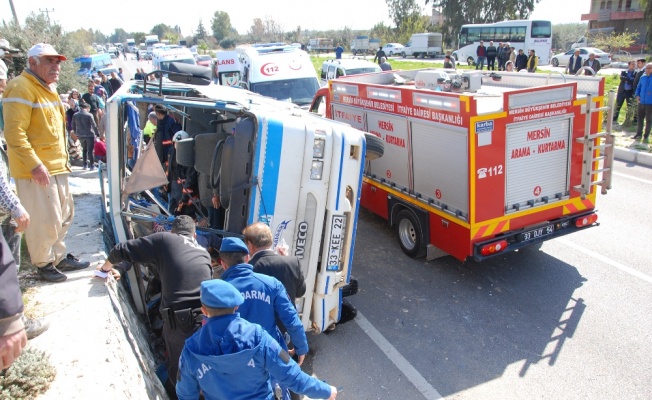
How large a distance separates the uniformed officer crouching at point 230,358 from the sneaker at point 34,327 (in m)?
1.25

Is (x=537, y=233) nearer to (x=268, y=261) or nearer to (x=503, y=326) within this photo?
(x=503, y=326)

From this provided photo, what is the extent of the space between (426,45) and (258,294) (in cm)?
4922

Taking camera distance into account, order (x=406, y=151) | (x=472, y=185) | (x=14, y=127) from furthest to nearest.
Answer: (x=406, y=151) → (x=472, y=185) → (x=14, y=127)

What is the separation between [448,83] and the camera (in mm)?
7637

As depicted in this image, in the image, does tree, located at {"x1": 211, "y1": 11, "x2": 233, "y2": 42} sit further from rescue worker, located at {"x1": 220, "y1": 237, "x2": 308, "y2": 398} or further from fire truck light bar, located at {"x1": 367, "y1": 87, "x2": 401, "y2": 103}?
rescue worker, located at {"x1": 220, "y1": 237, "x2": 308, "y2": 398}

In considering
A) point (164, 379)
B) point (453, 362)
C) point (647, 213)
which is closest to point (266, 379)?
point (164, 379)

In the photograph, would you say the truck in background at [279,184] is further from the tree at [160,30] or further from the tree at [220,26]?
the tree at [160,30]

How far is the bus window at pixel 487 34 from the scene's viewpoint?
36.8 meters

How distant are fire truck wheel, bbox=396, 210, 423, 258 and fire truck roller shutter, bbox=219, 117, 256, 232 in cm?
290

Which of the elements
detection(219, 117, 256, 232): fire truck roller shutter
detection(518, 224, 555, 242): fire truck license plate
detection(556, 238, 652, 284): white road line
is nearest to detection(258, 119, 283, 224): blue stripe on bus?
detection(219, 117, 256, 232): fire truck roller shutter

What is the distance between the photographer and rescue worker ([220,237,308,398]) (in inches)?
127

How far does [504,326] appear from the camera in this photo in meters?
5.21

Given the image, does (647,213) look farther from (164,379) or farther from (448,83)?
(164,379)

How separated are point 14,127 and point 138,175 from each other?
115 centimetres
